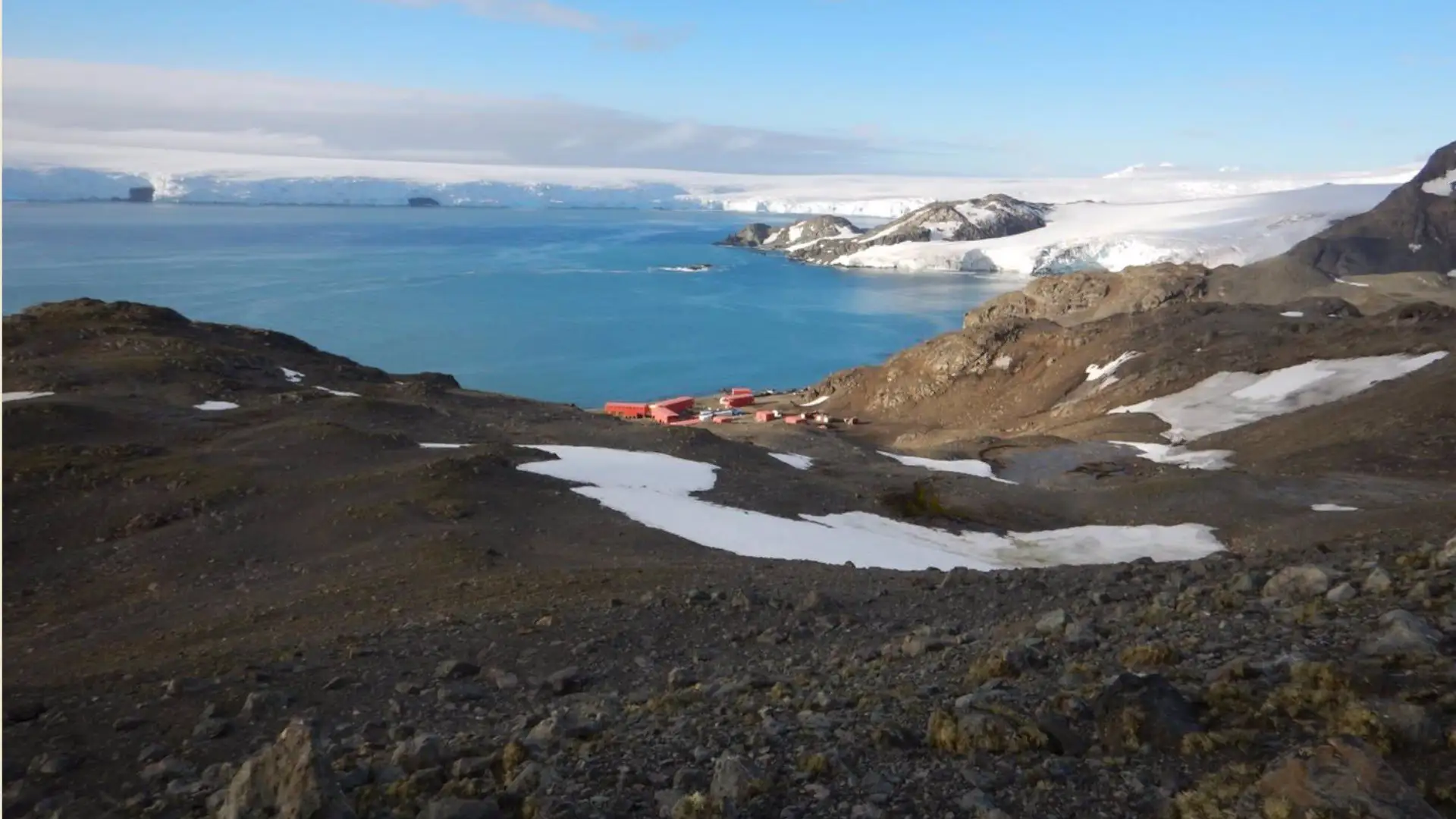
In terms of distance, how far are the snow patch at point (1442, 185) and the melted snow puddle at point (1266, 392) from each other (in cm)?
7188

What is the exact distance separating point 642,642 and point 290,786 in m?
4.54

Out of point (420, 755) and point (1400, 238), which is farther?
point (1400, 238)

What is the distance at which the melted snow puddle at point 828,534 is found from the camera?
1580 cm

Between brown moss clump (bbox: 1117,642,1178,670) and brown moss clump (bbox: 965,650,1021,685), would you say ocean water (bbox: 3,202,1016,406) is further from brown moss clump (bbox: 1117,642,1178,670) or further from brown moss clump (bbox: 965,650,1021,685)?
brown moss clump (bbox: 1117,642,1178,670)

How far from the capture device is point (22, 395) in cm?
2212

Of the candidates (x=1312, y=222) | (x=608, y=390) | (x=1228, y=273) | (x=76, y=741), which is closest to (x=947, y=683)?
Result: (x=76, y=741)

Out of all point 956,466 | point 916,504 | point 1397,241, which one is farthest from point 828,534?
point 1397,241

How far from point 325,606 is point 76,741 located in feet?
15.0

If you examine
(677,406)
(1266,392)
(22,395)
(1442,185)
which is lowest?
(677,406)

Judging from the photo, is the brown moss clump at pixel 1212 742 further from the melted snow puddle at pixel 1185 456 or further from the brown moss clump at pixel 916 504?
the melted snow puddle at pixel 1185 456

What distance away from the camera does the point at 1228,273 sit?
7050cm

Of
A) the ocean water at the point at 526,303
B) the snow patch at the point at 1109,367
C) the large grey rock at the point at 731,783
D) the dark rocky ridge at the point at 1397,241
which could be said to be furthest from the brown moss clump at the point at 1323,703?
the dark rocky ridge at the point at 1397,241

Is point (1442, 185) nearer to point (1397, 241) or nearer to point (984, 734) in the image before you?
point (1397, 241)

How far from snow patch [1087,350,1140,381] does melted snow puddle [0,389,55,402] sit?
122ft
